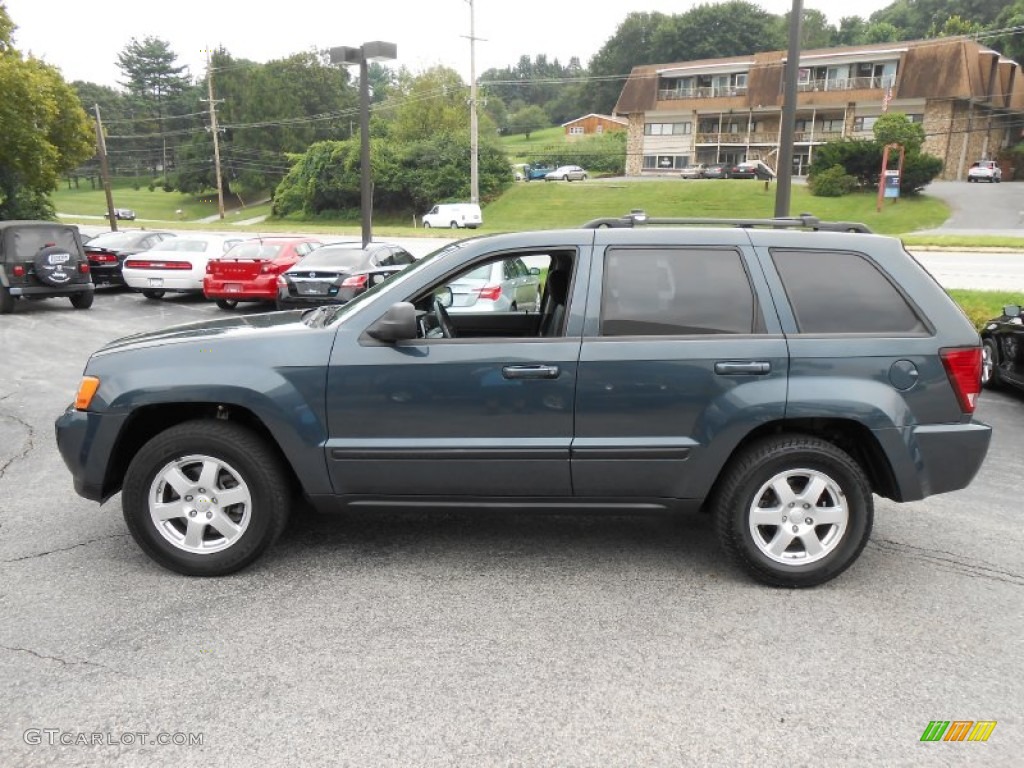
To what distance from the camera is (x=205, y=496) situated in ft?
12.7

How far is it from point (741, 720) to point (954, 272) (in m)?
18.4

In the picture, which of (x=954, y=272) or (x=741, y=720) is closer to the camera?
(x=741, y=720)

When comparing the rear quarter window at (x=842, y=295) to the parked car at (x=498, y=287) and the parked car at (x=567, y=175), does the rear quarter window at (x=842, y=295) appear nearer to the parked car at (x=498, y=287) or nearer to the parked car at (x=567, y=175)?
the parked car at (x=498, y=287)

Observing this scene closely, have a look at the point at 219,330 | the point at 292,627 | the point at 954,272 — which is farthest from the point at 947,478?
the point at 954,272

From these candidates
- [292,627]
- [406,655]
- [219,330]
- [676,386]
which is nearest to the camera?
[406,655]

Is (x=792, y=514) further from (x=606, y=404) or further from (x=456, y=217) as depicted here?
(x=456, y=217)

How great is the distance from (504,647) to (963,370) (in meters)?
2.57

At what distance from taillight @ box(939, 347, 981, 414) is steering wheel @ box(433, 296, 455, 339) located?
2534mm

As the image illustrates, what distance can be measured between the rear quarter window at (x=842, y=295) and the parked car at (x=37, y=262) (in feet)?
45.7

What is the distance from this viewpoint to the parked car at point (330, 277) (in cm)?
1265

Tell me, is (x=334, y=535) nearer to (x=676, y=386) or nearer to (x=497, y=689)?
(x=497, y=689)

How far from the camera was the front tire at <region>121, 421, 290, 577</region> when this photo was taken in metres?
3.82

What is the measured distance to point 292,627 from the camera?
3.46 meters

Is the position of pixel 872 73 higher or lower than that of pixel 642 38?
lower
